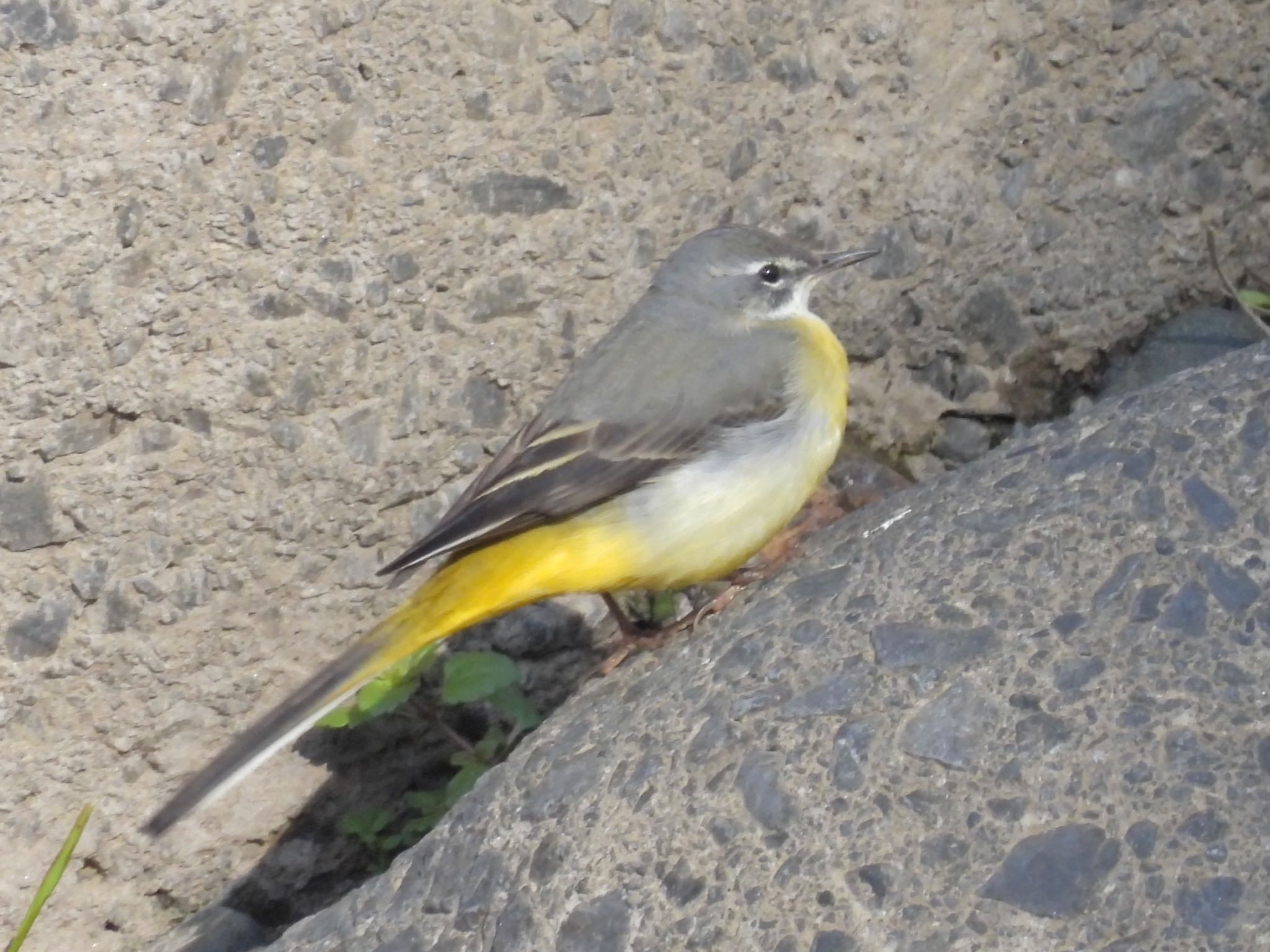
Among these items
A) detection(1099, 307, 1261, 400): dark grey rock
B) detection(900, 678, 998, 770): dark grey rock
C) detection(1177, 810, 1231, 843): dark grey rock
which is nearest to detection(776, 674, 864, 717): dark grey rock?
detection(900, 678, 998, 770): dark grey rock

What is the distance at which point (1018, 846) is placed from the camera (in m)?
2.59

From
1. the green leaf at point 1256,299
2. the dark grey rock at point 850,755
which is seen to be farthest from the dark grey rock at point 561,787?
the green leaf at point 1256,299

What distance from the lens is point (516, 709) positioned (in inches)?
162

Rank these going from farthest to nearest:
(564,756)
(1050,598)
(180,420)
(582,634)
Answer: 1. (582,634)
2. (180,420)
3. (564,756)
4. (1050,598)

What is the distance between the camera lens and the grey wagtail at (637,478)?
144 inches

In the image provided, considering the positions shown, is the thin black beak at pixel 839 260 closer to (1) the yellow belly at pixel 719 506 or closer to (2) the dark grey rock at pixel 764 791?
(1) the yellow belly at pixel 719 506

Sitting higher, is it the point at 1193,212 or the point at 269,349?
the point at 269,349

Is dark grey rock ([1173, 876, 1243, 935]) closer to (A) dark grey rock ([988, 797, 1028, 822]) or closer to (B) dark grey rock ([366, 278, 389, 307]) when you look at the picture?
(A) dark grey rock ([988, 797, 1028, 822])

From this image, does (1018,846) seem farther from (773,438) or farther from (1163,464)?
(773,438)

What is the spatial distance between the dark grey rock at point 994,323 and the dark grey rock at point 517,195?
1189 mm

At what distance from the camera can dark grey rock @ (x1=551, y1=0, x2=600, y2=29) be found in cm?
405

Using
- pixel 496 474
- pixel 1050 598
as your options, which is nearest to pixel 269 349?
pixel 496 474

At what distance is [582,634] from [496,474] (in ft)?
2.52

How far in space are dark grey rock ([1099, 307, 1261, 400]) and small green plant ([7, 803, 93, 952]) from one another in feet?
9.17
